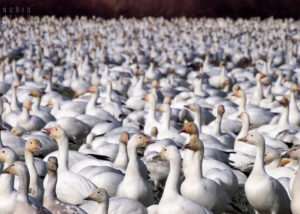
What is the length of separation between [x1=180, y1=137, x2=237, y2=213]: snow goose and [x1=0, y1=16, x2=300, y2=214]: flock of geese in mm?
12

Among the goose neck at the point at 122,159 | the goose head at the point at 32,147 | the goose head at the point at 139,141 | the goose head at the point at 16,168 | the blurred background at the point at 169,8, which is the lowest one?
the goose neck at the point at 122,159

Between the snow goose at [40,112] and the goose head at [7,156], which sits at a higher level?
the goose head at [7,156]

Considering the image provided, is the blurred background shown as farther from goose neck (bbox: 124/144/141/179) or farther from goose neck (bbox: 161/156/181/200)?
goose neck (bbox: 161/156/181/200)

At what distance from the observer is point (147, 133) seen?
36.5 feet

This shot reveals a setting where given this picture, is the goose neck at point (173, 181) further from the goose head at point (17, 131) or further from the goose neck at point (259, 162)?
the goose head at point (17, 131)

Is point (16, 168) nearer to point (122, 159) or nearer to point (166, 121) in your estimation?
point (122, 159)

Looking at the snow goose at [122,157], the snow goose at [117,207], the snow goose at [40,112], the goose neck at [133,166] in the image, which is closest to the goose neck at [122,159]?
the snow goose at [122,157]

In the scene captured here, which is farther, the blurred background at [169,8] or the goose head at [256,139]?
the blurred background at [169,8]

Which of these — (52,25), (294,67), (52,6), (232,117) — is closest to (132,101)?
(232,117)

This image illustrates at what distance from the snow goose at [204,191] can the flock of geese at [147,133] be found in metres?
0.01

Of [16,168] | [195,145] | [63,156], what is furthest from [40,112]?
[16,168]

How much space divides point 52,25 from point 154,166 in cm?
2799

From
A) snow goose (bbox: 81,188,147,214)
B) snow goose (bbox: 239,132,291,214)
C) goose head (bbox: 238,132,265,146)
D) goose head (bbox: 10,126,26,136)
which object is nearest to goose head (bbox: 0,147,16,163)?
snow goose (bbox: 81,188,147,214)

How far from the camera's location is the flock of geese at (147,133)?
6.66 metres
